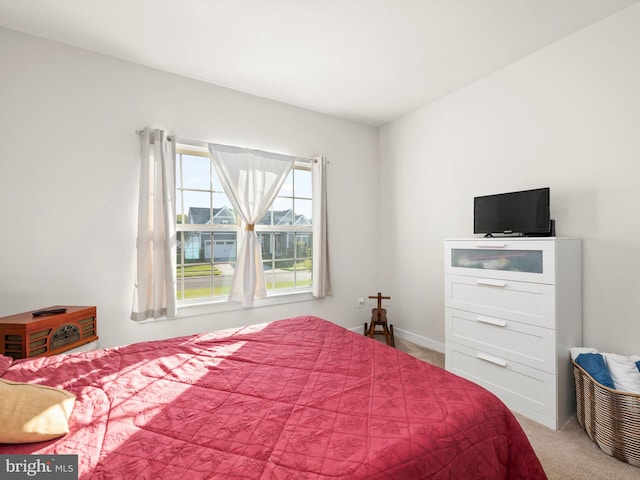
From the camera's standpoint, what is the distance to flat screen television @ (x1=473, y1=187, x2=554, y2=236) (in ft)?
7.45

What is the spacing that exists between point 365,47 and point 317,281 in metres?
2.35

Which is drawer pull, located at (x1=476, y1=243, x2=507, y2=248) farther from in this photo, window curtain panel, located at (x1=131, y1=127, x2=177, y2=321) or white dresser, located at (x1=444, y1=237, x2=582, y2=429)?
window curtain panel, located at (x1=131, y1=127, x2=177, y2=321)

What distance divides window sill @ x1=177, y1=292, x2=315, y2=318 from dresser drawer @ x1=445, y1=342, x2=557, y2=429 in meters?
1.68

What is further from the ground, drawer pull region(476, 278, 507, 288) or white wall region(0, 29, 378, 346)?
white wall region(0, 29, 378, 346)

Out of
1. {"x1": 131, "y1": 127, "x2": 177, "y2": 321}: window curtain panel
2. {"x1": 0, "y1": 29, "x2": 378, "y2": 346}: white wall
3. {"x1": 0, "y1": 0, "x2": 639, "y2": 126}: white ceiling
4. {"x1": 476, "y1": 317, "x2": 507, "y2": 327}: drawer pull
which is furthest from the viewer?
{"x1": 131, "y1": 127, "x2": 177, "y2": 321}: window curtain panel

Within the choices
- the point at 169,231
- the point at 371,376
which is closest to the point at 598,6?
the point at 371,376

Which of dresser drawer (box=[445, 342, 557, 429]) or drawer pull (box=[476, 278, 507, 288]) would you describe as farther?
drawer pull (box=[476, 278, 507, 288])

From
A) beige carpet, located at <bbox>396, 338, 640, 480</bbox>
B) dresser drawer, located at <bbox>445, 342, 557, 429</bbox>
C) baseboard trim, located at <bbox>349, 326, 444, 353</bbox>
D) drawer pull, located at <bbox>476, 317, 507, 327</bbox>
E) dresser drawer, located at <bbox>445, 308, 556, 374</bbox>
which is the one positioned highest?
drawer pull, located at <bbox>476, 317, 507, 327</bbox>

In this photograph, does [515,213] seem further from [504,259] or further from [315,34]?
[315,34]

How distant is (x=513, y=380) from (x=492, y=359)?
19 cm

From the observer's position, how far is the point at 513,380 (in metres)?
2.28

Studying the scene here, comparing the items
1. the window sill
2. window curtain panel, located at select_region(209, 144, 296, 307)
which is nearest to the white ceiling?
window curtain panel, located at select_region(209, 144, 296, 307)

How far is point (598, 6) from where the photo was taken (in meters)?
2.03

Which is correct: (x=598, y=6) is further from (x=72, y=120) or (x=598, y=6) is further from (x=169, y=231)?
(x=72, y=120)
